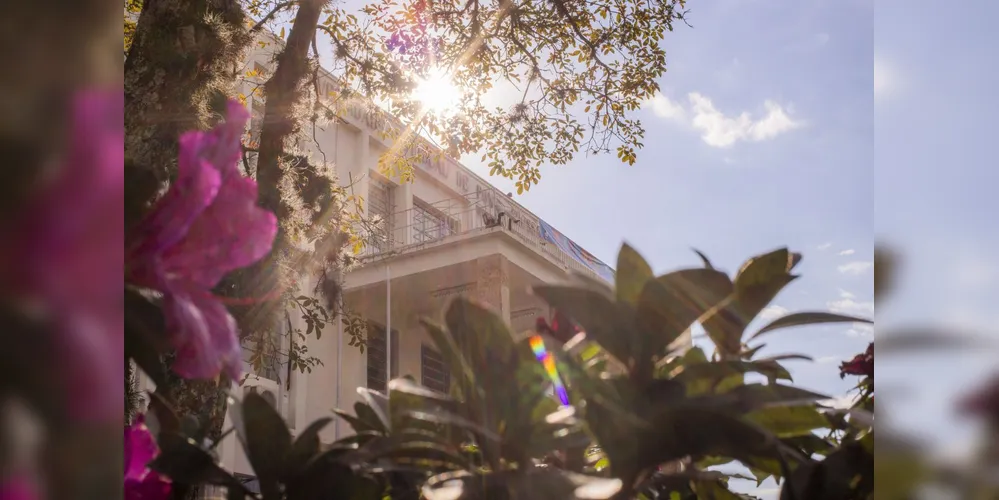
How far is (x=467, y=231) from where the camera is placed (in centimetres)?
51

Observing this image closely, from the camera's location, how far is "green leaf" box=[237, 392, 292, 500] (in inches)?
12.0

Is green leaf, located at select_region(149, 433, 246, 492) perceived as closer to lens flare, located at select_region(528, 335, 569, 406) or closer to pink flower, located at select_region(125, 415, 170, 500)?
pink flower, located at select_region(125, 415, 170, 500)

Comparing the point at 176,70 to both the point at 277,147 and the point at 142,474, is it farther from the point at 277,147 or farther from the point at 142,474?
the point at 142,474

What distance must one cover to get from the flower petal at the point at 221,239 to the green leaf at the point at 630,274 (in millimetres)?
152

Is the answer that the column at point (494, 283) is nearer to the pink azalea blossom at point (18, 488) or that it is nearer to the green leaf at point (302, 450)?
the green leaf at point (302, 450)

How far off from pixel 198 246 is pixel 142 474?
0.10 metres

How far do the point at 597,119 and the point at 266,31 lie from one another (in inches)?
9.7

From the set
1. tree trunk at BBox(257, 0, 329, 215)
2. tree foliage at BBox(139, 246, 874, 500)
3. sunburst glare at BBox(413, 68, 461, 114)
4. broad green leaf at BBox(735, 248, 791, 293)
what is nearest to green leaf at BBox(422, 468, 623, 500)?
tree foliage at BBox(139, 246, 874, 500)

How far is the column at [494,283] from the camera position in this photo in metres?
0.42

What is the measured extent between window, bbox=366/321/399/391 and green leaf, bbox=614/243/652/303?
0.17 m

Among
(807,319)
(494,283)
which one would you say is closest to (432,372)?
(494,283)

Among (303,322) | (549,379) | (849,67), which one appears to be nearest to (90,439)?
(549,379)

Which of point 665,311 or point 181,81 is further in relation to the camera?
point 181,81

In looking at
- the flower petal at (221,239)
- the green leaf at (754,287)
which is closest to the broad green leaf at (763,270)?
the green leaf at (754,287)
